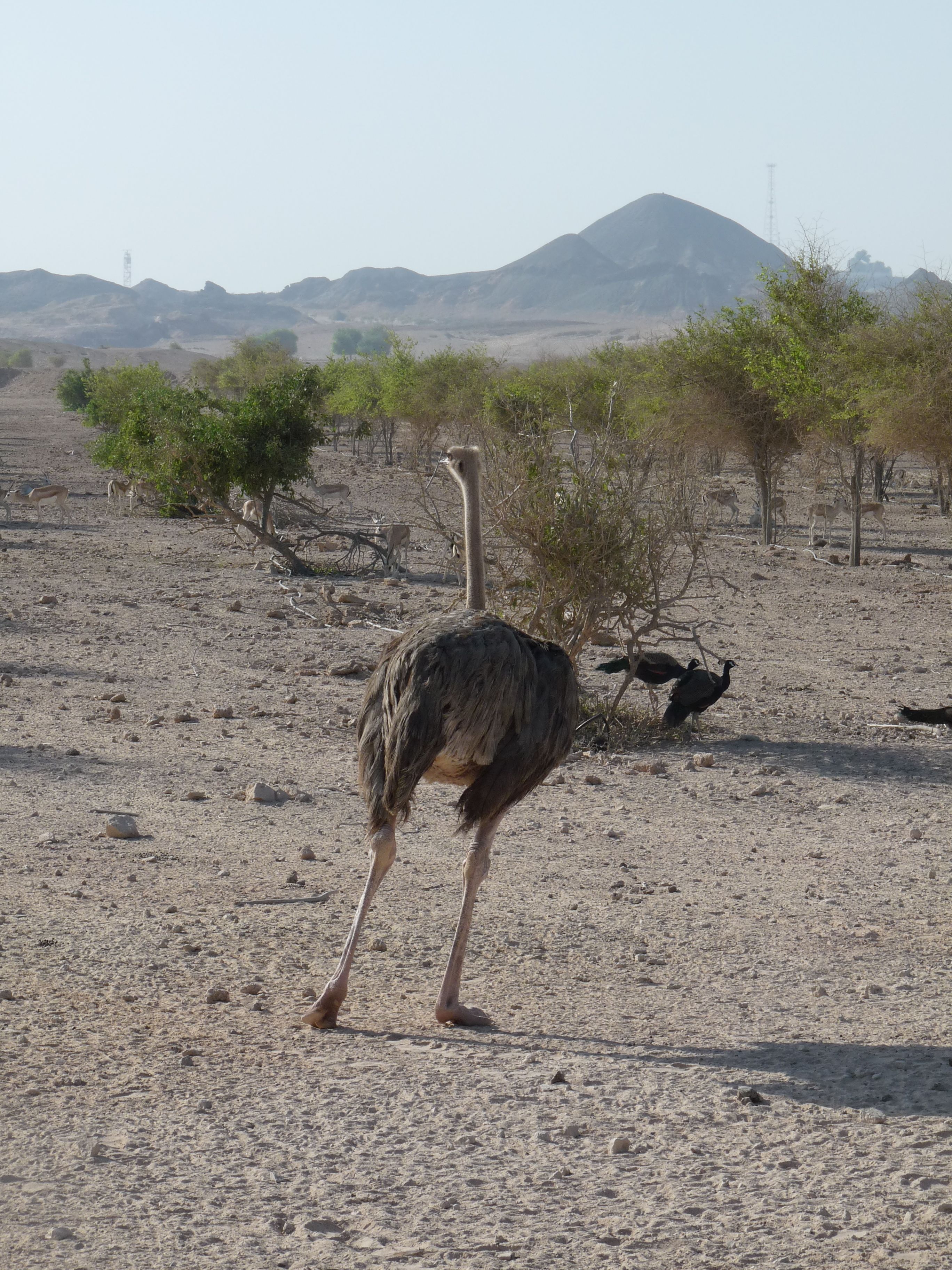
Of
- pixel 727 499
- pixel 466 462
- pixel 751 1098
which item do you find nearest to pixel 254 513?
pixel 727 499

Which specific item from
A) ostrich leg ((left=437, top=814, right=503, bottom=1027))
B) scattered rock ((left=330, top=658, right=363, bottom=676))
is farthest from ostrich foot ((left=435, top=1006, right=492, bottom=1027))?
scattered rock ((left=330, top=658, right=363, bottom=676))

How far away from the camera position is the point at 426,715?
162 inches

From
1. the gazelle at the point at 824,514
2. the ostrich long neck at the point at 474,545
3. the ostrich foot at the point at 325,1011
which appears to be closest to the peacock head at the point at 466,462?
the ostrich long neck at the point at 474,545

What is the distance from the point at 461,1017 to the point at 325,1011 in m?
0.44

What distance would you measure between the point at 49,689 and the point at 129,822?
4.04 meters

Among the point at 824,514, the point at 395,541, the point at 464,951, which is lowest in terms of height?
the point at 464,951

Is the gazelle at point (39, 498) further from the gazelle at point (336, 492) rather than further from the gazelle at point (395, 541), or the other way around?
the gazelle at point (395, 541)

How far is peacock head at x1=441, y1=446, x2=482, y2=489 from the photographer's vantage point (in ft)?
16.6

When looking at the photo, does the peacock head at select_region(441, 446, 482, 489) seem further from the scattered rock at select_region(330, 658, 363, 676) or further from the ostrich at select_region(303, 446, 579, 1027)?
the scattered rock at select_region(330, 658, 363, 676)

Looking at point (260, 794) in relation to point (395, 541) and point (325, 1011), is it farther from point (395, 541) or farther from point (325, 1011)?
point (395, 541)

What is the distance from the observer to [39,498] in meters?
24.2

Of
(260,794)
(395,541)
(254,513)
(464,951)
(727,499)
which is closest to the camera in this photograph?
(464,951)

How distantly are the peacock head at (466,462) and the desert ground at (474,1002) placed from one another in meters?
1.82

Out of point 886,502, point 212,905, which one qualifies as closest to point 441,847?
point 212,905
